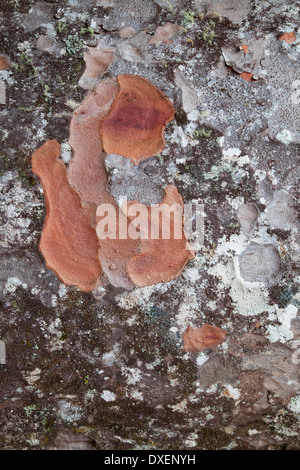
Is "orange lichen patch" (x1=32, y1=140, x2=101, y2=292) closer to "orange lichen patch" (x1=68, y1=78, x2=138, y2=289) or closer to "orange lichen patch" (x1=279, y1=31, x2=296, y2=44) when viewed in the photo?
"orange lichen patch" (x1=68, y1=78, x2=138, y2=289)

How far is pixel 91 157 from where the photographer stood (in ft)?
3.21

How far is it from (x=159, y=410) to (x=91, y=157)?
0.73 meters

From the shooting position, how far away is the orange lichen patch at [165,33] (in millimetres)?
1022

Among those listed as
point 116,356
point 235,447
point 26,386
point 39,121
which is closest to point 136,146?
point 39,121

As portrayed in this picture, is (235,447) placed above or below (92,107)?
below

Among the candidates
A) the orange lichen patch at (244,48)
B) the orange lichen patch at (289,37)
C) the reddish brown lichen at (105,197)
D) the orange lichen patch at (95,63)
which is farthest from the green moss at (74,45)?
the orange lichen patch at (289,37)

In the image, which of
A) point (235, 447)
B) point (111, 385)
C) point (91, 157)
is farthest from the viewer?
point (235, 447)

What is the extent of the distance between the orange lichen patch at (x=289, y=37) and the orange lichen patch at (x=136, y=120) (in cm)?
33

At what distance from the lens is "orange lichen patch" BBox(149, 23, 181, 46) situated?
1.02 meters

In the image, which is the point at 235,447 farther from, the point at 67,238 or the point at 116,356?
the point at 67,238

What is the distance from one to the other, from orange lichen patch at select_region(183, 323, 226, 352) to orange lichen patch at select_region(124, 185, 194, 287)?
0.52 feet

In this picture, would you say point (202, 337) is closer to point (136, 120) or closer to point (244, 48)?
point (136, 120)

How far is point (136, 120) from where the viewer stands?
98cm

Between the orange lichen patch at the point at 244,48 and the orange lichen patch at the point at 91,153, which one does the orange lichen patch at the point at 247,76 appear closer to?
the orange lichen patch at the point at 244,48
